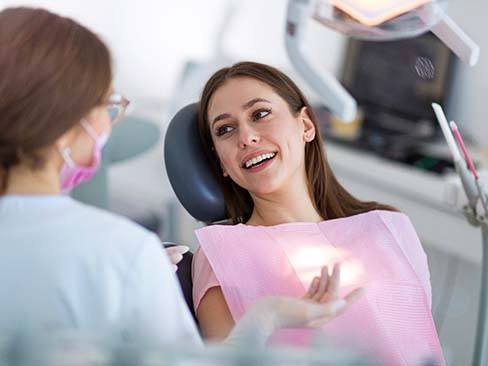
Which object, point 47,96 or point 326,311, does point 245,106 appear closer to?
point 326,311

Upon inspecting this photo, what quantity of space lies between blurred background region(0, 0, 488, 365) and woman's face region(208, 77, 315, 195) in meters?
0.66

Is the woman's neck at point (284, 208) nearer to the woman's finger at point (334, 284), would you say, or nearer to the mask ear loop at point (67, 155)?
the woman's finger at point (334, 284)

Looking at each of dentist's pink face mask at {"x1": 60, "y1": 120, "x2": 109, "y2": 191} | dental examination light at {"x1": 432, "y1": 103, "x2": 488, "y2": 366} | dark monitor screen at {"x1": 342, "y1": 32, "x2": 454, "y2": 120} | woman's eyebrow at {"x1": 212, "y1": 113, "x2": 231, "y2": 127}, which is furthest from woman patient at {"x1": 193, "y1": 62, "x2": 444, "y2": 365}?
dark monitor screen at {"x1": 342, "y1": 32, "x2": 454, "y2": 120}

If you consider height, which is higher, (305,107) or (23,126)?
(23,126)

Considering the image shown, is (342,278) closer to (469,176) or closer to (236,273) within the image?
(236,273)

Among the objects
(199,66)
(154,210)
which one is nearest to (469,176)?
(154,210)

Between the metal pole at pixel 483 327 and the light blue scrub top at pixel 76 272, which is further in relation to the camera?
the metal pole at pixel 483 327

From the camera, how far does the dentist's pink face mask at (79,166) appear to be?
1.00 metres

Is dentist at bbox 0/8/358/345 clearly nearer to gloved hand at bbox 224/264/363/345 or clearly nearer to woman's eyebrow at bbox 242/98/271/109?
gloved hand at bbox 224/264/363/345

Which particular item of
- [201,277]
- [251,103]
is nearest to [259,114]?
[251,103]

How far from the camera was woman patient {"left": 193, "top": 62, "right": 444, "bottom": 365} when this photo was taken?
146 centimetres

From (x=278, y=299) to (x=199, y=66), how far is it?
89.5 inches

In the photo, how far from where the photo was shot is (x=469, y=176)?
5.33ft

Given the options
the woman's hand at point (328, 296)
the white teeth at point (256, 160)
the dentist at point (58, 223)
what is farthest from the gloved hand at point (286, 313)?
the white teeth at point (256, 160)
